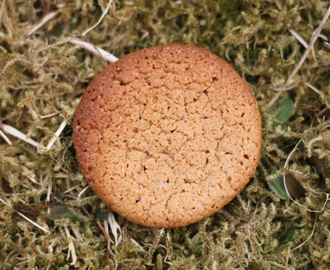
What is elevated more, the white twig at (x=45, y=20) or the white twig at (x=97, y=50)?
the white twig at (x=45, y=20)

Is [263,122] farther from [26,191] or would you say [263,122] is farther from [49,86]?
[26,191]

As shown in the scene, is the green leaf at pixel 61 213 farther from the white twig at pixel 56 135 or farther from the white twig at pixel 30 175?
the white twig at pixel 56 135

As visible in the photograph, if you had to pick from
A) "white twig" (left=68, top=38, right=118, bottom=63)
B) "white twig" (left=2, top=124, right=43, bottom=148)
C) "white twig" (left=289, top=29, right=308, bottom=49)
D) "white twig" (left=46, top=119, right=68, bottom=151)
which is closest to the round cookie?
Answer: "white twig" (left=46, top=119, right=68, bottom=151)

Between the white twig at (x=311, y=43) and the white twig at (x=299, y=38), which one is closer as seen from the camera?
the white twig at (x=311, y=43)

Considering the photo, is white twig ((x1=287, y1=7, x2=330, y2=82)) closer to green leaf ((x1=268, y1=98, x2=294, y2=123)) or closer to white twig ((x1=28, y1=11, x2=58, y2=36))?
green leaf ((x1=268, y1=98, x2=294, y2=123))

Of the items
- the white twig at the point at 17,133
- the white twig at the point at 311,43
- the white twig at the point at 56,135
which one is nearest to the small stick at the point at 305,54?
the white twig at the point at 311,43

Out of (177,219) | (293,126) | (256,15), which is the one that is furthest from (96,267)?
(256,15)
